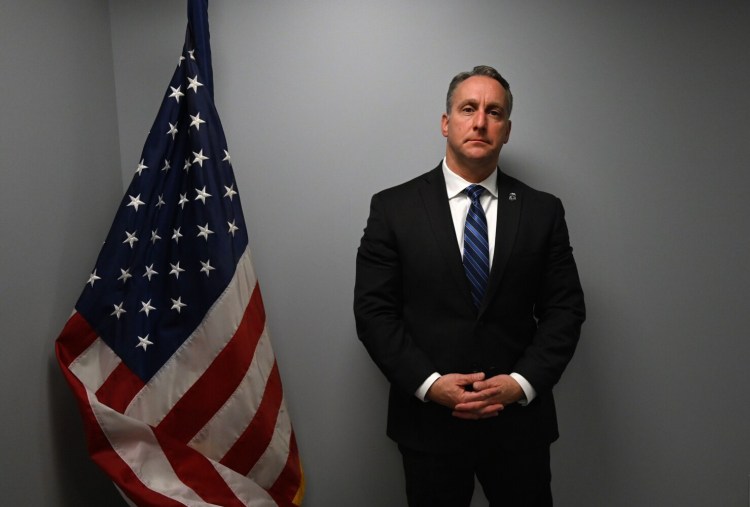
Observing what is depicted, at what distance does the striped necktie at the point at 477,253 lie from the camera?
146cm

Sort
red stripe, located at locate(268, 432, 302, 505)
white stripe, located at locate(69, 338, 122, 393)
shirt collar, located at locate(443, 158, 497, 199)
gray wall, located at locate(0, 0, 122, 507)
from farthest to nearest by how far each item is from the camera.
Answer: red stripe, located at locate(268, 432, 302, 505), shirt collar, located at locate(443, 158, 497, 199), white stripe, located at locate(69, 338, 122, 393), gray wall, located at locate(0, 0, 122, 507)

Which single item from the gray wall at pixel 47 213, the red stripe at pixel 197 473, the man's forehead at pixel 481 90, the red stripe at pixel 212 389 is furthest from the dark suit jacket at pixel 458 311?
the gray wall at pixel 47 213

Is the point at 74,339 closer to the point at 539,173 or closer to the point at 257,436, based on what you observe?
the point at 257,436

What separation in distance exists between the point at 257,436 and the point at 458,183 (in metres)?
0.97

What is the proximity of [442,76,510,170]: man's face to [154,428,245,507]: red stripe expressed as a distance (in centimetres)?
114

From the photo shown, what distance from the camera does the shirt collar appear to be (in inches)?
60.6

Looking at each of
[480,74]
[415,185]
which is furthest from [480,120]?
[415,185]

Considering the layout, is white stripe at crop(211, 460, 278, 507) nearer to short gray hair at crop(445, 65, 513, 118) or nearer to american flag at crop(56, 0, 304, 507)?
american flag at crop(56, 0, 304, 507)

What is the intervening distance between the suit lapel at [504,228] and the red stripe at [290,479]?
2.65ft

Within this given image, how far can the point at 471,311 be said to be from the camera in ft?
4.75

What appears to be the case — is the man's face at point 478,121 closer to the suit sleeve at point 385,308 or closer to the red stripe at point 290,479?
the suit sleeve at point 385,308

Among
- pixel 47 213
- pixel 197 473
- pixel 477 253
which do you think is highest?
pixel 47 213

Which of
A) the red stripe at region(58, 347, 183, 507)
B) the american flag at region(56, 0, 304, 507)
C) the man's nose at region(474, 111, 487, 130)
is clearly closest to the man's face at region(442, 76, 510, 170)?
the man's nose at region(474, 111, 487, 130)

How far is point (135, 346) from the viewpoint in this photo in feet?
4.94
